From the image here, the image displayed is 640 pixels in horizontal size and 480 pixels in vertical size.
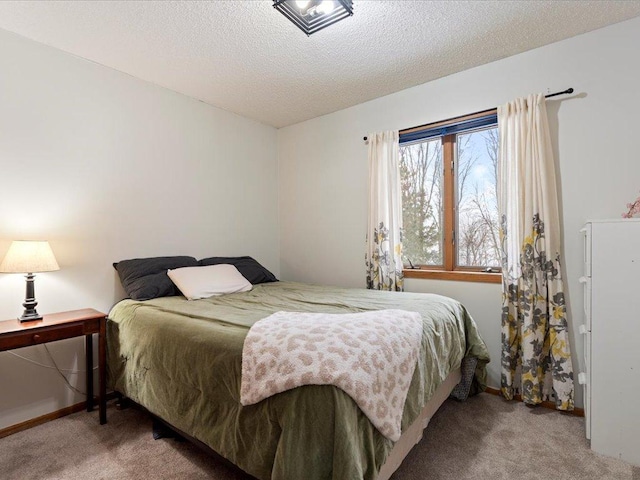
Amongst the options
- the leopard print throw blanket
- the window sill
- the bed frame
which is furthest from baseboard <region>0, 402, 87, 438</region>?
the window sill

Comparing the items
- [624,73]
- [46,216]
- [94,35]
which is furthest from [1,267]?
[624,73]

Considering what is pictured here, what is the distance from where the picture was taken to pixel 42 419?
6.98 ft

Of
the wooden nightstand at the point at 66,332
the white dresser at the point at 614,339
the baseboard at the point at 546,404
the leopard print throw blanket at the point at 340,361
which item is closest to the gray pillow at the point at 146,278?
the wooden nightstand at the point at 66,332

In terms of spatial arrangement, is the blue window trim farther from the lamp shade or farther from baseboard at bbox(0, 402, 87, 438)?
baseboard at bbox(0, 402, 87, 438)

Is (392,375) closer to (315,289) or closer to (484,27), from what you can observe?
(315,289)

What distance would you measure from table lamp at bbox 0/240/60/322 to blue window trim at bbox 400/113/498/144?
2.77 metres

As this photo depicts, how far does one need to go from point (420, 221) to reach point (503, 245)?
2.43ft

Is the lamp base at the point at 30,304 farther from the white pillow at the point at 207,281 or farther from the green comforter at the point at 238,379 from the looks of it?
the white pillow at the point at 207,281

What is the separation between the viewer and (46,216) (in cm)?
219

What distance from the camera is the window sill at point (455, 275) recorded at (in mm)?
2489

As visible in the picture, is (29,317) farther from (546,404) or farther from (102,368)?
(546,404)

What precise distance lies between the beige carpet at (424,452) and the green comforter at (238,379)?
0.75 ft

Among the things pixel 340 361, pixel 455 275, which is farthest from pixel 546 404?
pixel 340 361

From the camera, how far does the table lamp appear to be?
1850mm
